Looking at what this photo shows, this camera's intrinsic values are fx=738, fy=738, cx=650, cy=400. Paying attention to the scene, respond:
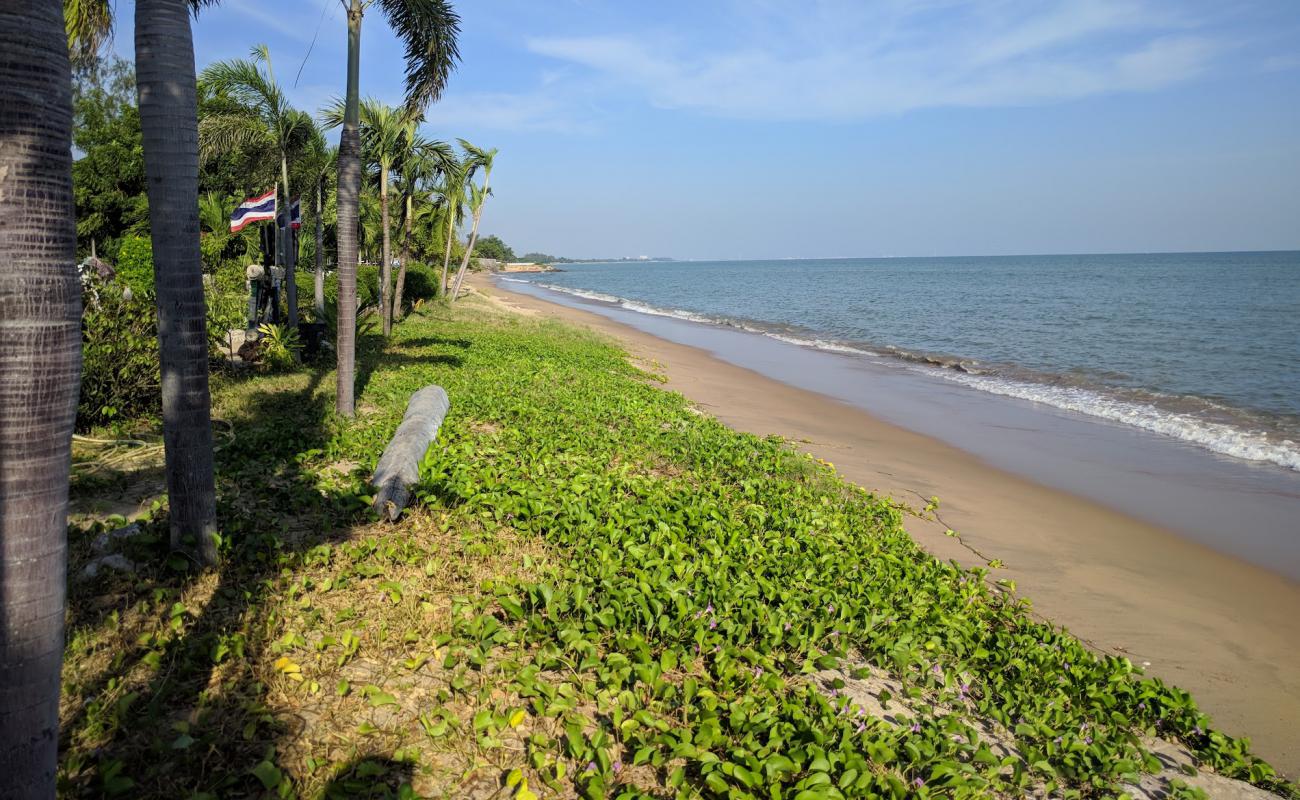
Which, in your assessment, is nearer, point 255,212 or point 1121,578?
point 1121,578

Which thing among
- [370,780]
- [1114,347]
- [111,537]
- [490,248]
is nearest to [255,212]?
[111,537]

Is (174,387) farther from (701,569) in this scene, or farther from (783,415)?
(783,415)

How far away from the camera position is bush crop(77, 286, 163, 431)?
8.04 m

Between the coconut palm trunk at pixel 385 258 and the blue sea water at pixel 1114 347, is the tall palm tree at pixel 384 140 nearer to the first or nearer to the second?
the coconut palm trunk at pixel 385 258

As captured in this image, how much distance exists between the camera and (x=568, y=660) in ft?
13.2

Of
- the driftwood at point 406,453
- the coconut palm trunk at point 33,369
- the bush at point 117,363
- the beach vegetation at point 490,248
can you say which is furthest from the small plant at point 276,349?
the beach vegetation at point 490,248

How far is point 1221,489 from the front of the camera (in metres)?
9.88

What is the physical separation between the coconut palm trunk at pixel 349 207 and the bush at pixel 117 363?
79.3 inches

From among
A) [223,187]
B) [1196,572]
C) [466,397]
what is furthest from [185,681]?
[223,187]

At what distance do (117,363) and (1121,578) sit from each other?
34.8 feet

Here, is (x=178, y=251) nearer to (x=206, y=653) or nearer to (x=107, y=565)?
(x=107, y=565)

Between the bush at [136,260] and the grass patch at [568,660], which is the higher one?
the bush at [136,260]

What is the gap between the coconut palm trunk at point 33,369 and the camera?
1931mm

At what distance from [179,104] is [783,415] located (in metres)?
10.9
